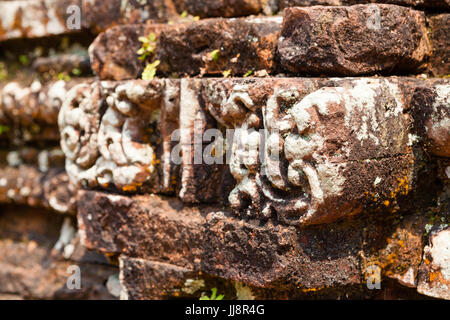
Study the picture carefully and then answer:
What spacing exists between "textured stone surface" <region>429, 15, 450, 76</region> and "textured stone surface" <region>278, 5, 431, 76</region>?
0.53 feet

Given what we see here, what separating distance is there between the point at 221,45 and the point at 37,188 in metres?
1.66

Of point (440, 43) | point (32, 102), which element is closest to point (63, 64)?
point (32, 102)

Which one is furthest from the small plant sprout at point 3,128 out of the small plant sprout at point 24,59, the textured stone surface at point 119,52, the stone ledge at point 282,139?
the stone ledge at point 282,139

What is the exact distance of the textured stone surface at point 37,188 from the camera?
3109 mm

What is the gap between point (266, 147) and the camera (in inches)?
76.0

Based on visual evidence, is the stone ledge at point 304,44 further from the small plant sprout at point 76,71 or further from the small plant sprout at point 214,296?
the small plant sprout at point 214,296

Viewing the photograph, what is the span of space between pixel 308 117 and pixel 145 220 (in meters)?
0.99

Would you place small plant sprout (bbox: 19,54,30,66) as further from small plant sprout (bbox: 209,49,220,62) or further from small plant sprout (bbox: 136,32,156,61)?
small plant sprout (bbox: 209,49,220,62)

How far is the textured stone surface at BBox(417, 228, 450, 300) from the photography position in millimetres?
1962

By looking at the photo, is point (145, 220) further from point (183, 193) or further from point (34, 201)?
point (34, 201)

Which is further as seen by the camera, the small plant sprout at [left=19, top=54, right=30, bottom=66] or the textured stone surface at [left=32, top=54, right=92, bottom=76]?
the small plant sprout at [left=19, top=54, right=30, bottom=66]

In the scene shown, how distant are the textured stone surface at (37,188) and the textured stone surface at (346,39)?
166 cm

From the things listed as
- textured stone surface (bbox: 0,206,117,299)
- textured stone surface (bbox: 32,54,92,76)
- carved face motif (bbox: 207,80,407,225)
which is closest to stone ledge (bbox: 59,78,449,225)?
carved face motif (bbox: 207,80,407,225)

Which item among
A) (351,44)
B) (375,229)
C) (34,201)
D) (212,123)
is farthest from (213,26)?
(34,201)
